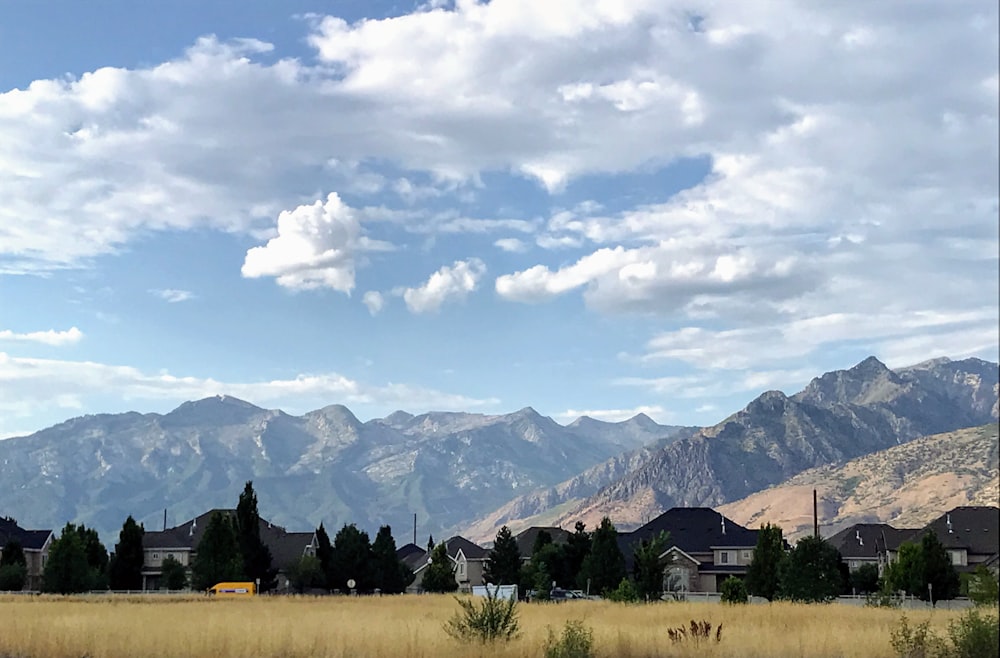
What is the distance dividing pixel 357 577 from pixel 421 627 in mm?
52722

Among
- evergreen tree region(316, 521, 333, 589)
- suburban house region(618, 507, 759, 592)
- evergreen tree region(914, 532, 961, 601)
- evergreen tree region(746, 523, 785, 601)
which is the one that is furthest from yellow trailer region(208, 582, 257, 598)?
evergreen tree region(914, 532, 961, 601)

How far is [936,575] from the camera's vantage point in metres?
59.9

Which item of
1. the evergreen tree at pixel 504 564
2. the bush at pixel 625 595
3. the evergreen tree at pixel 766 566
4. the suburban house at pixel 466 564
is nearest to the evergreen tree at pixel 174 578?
the evergreen tree at pixel 504 564

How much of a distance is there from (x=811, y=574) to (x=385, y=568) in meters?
38.3

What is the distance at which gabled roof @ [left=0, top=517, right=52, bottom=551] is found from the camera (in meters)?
97.6

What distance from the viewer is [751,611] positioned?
36.8 metres

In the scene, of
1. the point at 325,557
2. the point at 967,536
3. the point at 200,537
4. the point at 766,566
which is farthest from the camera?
the point at 200,537

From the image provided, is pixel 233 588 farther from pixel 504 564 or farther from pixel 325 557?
pixel 504 564

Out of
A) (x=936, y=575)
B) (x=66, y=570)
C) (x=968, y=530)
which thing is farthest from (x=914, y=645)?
(x=968, y=530)

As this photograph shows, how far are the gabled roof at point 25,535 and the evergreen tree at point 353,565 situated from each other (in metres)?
35.8

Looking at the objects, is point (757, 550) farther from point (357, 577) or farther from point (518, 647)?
point (518, 647)

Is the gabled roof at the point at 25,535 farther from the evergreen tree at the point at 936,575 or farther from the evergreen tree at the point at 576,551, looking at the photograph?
the evergreen tree at the point at 936,575

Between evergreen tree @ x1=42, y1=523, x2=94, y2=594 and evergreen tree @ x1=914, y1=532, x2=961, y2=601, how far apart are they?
50044 mm

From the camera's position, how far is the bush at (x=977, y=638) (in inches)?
727
